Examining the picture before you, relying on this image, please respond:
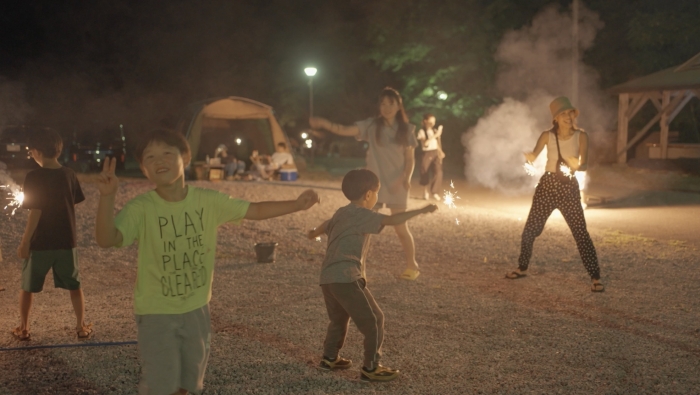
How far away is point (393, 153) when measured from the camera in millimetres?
6930

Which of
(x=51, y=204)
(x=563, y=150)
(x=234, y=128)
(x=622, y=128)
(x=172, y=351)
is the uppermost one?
(x=622, y=128)

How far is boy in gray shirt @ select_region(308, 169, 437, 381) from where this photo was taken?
4.20m

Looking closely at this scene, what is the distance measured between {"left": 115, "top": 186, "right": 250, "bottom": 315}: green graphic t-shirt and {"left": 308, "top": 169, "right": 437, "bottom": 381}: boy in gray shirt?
112 centimetres

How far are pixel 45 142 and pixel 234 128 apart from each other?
56.6ft

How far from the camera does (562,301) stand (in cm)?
617

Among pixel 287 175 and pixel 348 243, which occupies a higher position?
pixel 287 175

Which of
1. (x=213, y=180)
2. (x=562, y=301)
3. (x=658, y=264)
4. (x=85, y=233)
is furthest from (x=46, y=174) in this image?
(x=213, y=180)

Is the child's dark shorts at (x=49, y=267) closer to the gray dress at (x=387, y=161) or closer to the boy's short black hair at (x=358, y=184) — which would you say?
the boy's short black hair at (x=358, y=184)

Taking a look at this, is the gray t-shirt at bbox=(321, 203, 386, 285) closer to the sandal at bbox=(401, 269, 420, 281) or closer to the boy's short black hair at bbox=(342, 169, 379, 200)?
the boy's short black hair at bbox=(342, 169, 379, 200)

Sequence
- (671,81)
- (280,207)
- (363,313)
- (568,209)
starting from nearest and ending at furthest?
1. (280,207)
2. (363,313)
3. (568,209)
4. (671,81)

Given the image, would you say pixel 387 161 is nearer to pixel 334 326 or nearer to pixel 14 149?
pixel 334 326

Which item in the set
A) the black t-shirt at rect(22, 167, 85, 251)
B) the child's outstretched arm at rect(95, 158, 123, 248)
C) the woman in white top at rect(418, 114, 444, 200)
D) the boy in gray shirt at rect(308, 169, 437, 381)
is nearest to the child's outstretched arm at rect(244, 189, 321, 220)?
the child's outstretched arm at rect(95, 158, 123, 248)

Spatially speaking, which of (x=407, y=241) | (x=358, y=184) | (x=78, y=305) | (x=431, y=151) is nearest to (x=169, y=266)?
(x=358, y=184)

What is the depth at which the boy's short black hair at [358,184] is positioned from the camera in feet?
14.2
